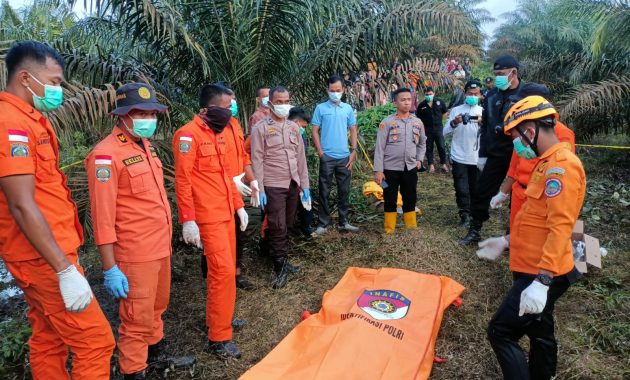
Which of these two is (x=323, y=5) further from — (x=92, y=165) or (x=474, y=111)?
(x=92, y=165)

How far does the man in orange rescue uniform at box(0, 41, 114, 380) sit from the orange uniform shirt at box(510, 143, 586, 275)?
7.31ft

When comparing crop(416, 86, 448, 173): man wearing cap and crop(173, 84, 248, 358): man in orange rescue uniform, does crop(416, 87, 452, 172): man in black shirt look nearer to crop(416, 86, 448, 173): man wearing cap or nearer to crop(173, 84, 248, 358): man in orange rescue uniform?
crop(416, 86, 448, 173): man wearing cap

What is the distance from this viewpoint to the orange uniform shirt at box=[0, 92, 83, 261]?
178cm

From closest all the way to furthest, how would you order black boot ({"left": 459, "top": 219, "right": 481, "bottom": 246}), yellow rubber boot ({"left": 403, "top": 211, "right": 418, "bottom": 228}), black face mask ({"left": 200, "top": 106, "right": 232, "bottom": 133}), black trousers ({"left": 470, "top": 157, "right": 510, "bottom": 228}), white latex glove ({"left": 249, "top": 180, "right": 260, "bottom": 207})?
black face mask ({"left": 200, "top": 106, "right": 232, "bottom": 133})
white latex glove ({"left": 249, "top": 180, "right": 260, "bottom": 207})
black trousers ({"left": 470, "top": 157, "right": 510, "bottom": 228})
black boot ({"left": 459, "top": 219, "right": 481, "bottom": 246})
yellow rubber boot ({"left": 403, "top": 211, "right": 418, "bottom": 228})

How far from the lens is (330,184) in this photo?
5.14m

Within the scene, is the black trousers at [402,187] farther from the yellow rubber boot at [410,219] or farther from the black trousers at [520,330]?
the black trousers at [520,330]

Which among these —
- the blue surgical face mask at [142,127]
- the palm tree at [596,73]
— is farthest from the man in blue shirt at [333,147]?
the palm tree at [596,73]

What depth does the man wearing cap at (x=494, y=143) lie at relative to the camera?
159 inches

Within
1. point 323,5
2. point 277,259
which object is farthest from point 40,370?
point 323,5

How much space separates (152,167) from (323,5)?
3090mm

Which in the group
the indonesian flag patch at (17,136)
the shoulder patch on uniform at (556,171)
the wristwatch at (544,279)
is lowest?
the wristwatch at (544,279)

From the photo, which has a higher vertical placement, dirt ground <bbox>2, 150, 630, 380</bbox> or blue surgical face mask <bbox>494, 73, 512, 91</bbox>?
blue surgical face mask <bbox>494, 73, 512, 91</bbox>

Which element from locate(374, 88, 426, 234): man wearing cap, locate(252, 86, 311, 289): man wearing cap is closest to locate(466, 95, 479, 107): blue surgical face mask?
locate(374, 88, 426, 234): man wearing cap

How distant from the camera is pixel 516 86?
13.4 feet
